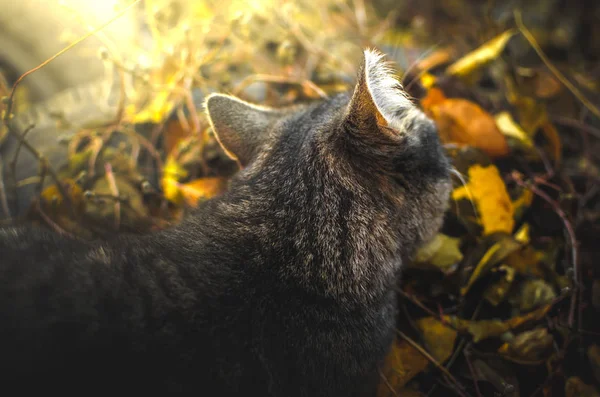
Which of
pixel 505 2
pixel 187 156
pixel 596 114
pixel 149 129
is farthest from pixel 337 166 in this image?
pixel 505 2

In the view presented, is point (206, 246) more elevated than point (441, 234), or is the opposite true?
point (206, 246)

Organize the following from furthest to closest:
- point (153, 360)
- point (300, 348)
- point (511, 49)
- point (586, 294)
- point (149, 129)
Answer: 1. point (511, 49)
2. point (149, 129)
3. point (586, 294)
4. point (300, 348)
5. point (153, 360)

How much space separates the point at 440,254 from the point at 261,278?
86cm

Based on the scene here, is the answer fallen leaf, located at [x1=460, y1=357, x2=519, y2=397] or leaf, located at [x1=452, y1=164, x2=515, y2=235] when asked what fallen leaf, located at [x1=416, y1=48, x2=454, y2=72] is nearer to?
leaf, located at [x1=452, y1=164, x2=515, y2=235]

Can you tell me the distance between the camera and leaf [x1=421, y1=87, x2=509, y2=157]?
216 cm

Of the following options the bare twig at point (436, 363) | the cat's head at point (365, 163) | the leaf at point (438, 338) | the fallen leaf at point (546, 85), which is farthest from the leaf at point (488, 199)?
the fallen leaf at point (546, 85)

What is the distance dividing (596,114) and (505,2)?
1220 millimetres

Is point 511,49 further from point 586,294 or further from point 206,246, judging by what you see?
point 206,246

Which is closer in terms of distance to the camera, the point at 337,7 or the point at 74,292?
the point at 74,292

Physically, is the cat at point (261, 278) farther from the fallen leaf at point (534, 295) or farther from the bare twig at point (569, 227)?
the bare twig at point (569, 227)

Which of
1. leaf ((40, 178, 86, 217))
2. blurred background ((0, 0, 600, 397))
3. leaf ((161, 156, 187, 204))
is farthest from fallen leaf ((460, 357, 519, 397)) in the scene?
leaf ((40, 178, 86, 217))

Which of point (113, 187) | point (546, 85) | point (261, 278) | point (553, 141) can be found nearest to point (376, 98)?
point (261, 278)

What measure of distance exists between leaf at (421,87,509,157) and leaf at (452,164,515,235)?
23cm

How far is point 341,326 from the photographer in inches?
53.5
